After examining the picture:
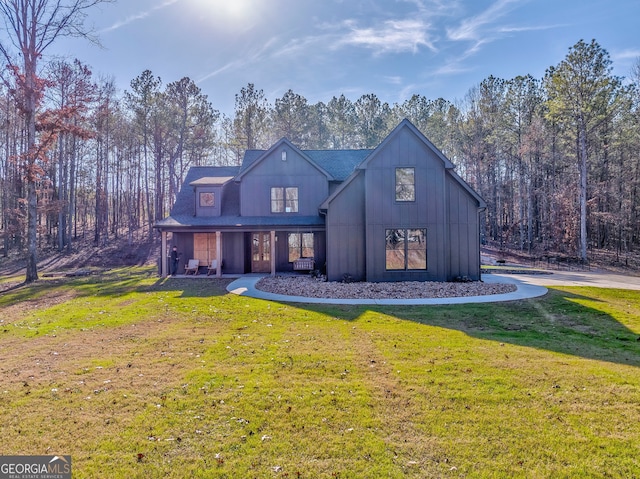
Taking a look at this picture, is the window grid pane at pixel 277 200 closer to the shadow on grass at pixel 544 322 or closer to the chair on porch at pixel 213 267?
the chair on porch at pixel 213 267

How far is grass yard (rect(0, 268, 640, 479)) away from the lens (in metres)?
3.22

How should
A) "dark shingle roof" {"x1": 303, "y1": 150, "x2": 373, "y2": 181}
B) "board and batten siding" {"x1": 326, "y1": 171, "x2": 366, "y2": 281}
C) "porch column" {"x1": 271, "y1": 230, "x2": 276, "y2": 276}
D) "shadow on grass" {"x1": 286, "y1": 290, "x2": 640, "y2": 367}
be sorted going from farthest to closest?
"dark shingle roof" {"x1": 303, "y1": 150, "x2": 373, "y2": 181}, "porch column" {"x1": 271, "y1": 230, "x2": 276, "y2": 276}, "board and batten siding" {"x1": 326, "y1": 171, "x2": 366, "y2": 281}, "shadow on grass" {"x1": 286, "y1": 290, "x2": 640, "y2": 367}

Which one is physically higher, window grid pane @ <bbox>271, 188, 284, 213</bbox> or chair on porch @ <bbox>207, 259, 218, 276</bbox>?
window grid pane @ <bbox>271, 188, 284, 213</bbox>

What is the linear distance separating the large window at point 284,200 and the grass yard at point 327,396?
34.7ft

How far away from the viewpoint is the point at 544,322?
27.9ft

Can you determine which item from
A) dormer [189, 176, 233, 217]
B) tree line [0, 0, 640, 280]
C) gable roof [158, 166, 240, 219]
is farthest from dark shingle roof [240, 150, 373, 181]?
tree line [0, 0, 640, 280]

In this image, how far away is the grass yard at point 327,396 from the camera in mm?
3223

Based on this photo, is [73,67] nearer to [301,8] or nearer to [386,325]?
[301,8]

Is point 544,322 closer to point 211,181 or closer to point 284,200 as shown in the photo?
point 284,200

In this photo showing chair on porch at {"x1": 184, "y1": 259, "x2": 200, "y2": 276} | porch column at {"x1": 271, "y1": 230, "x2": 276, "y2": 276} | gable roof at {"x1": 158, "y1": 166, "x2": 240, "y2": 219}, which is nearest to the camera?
porch column at {"x1": 271, "y1": 230, "x2": 276, "y2": 276}

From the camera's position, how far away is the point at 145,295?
1244cm

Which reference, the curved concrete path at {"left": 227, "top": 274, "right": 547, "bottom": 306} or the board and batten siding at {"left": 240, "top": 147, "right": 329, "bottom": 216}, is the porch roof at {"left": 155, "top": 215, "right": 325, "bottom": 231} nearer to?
the board and batten siding at {"left": 240, "top": 147, "right": 329, "bottom": 216}

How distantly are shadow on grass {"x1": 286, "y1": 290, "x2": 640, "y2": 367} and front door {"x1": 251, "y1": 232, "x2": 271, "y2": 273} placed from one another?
28.6ft

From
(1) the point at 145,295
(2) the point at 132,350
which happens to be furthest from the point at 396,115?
(2) the point at 132,350
